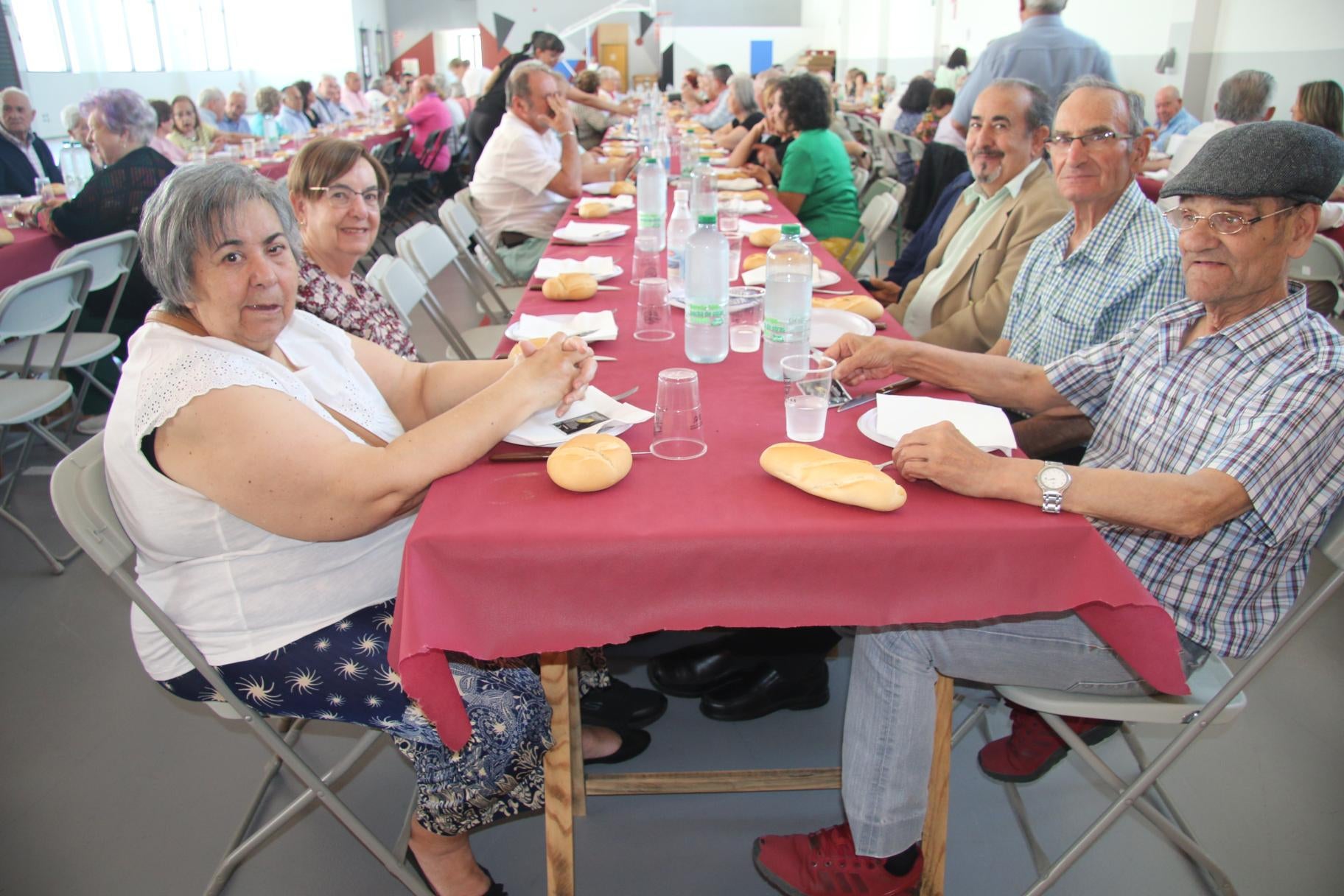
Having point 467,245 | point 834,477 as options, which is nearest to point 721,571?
point 834,477

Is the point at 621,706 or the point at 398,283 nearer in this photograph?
the point at 621,706

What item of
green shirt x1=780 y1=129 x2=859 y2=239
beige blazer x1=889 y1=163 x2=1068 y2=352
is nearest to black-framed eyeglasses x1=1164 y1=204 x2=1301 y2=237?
beige blazer x1=889 y1=163 x2=1068 y2=352

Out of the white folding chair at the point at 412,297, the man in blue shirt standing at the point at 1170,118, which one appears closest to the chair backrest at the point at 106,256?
the white folding chair at the point at 412,297

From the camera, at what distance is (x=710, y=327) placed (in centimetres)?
185

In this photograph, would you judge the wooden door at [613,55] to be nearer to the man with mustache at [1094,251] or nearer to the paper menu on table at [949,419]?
the man with mustache at [1094,251]

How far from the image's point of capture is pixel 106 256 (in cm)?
326

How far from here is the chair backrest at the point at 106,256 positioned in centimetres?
306

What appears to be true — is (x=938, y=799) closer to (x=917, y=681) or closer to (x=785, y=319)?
(x=917, y=681)

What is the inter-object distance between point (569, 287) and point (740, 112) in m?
6.30

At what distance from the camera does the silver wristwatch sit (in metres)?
1.23

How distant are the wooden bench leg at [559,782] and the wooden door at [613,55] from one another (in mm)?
17627

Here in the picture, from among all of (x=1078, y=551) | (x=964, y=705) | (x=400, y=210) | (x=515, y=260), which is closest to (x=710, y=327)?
(x=1078, y=551)

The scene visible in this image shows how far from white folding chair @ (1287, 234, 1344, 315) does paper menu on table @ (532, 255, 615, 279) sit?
2358 millimetres

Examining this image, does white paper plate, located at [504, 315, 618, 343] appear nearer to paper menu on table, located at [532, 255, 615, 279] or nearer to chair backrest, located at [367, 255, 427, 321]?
paper menu on table, located at [532, 255, 615, 279]
